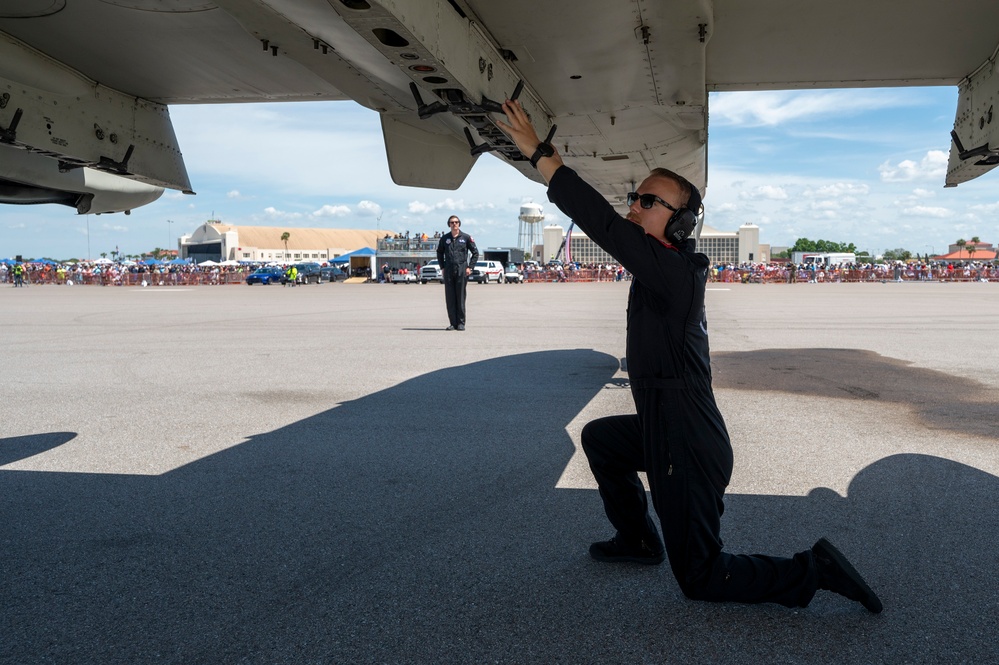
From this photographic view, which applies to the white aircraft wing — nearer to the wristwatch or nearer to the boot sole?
the wristwatch

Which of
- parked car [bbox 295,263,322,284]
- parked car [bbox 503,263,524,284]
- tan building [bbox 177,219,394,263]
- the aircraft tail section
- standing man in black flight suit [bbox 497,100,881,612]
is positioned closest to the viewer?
standing man in black flight suit [bbox 497,100,881,612]

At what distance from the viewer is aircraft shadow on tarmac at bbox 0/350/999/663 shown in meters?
2.37

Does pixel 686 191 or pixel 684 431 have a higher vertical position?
pixel 686 191

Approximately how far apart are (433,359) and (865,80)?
17.4 feet

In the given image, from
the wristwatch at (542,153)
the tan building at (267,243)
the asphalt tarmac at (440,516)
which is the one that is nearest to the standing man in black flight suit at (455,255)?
the asphalt tarmac at (440,516)

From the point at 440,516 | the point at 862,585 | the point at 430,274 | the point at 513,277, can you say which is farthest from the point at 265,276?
the point at 862,585

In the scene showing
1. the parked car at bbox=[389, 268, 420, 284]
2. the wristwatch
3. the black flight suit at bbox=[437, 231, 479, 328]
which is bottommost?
the parked car at bbox=[389, 268, 420, 284]

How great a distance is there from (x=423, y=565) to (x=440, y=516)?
57 cm

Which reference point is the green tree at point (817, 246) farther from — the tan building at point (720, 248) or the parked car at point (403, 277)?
the parked car at point (403, 277)

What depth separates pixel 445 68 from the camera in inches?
121

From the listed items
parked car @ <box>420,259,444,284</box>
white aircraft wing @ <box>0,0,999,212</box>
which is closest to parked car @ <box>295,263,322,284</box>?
parked car @ <box>420,259,444,284</box>

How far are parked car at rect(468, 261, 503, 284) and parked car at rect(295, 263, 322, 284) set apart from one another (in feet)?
32.8

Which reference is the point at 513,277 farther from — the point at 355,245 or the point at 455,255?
the point at 355,245

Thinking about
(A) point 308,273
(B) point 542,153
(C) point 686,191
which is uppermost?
(B) point 542,153
